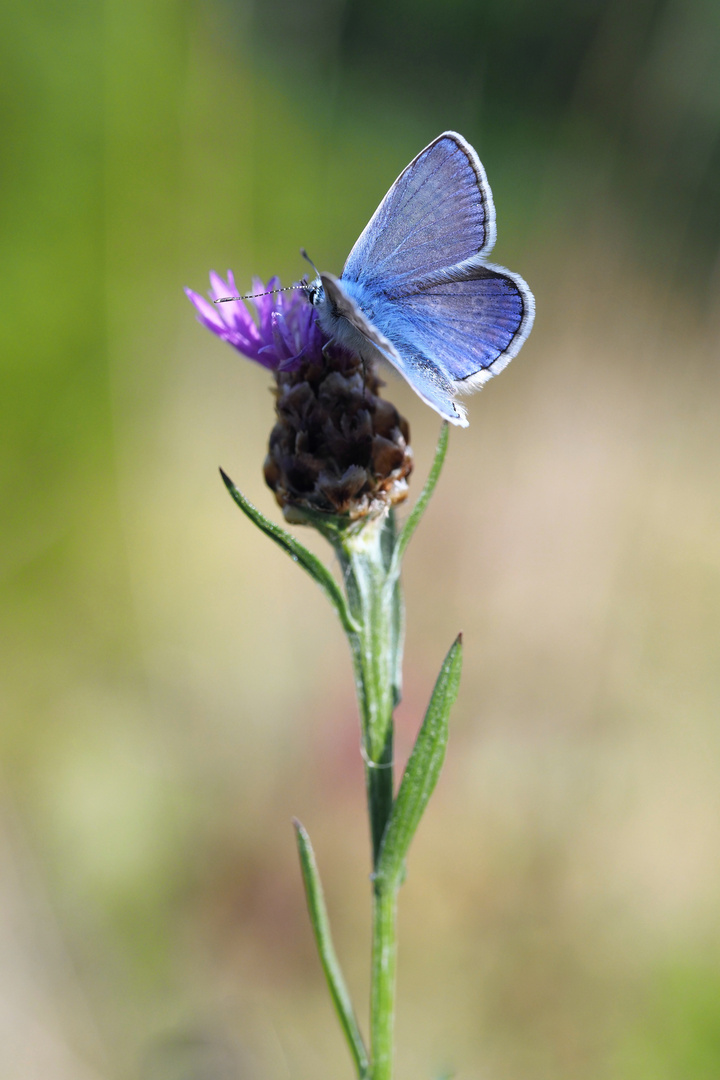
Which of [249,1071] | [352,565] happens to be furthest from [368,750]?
[249,1071]

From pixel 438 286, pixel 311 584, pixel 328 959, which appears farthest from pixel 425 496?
pixel 311 584

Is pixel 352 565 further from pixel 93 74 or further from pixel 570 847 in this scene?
pixel 93 74

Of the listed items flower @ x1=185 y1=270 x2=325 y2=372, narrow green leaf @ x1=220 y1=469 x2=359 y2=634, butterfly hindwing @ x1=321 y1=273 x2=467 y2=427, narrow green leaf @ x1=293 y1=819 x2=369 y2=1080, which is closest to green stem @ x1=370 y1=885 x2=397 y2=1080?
narrow green leaf @ x1=293 y1=819 x2=369 y2=1080

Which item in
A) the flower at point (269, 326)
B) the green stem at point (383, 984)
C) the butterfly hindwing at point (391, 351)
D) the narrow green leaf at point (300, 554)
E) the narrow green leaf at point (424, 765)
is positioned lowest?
the green stem at point (383, 984)

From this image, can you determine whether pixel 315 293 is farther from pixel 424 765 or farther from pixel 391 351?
pixel 424 765

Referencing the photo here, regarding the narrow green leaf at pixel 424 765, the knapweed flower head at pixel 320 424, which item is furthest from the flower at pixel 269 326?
the narrow green leaf at pixel 424 765

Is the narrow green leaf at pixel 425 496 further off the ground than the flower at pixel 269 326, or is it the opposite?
the flower at pixel 269 326

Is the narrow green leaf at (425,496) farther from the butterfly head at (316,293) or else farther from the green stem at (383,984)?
the green stem at (383,984)
